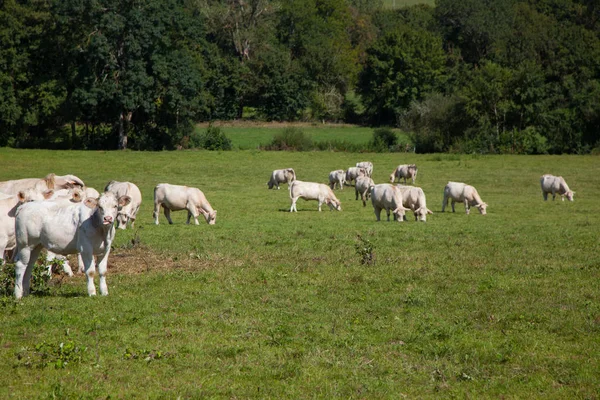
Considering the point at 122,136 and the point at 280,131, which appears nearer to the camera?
the point at 122,136

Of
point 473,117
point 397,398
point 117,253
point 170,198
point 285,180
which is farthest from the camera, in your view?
point 473,117

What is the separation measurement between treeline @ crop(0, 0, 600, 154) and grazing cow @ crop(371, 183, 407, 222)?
39850 mm

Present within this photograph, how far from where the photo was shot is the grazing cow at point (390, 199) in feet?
90.1

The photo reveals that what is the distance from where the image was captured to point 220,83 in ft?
302

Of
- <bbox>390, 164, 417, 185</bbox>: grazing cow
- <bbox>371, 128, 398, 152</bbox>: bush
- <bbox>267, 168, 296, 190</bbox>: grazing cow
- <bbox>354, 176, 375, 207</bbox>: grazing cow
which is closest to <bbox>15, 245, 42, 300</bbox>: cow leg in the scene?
<bbox>354, 176, 375, 207</bbox>: grazing cow

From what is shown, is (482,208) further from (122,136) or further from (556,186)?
(122,136)

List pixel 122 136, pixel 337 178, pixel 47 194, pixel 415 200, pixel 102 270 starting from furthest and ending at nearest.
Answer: pixel 122 136 < pixel 337 178 < pixel 415 200 < pixel 47 194 < pixel 102 270

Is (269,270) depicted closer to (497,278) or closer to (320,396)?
(497,278)

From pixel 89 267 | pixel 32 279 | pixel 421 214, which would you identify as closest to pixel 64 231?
pixel 89 267

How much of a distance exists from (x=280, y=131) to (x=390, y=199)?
184 feet

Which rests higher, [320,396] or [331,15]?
[331,15]

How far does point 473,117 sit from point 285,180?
102 feet

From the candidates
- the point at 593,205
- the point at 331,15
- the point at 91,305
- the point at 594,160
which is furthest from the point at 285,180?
the point at 331,15

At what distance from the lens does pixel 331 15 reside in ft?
427
